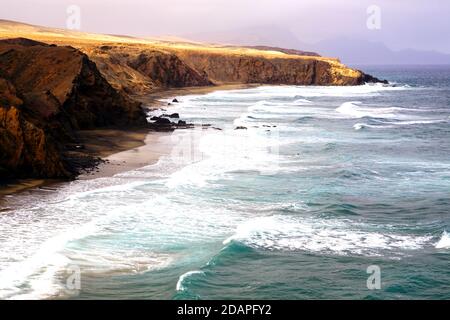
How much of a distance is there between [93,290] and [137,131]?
26.6 meters

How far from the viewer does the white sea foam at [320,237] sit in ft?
60.6

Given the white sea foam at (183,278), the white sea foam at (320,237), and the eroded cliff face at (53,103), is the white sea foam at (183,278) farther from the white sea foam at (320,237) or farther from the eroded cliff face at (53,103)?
the eroded cliff face at (53,103)

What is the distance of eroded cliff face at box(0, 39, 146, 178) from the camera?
25.4 metres

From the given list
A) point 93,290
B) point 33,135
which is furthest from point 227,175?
point 93,290

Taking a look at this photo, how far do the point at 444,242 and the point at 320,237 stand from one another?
343 centimetres

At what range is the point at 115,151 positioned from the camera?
33031mm

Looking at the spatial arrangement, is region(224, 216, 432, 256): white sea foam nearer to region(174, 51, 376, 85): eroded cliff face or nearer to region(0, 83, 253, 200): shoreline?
region(0, 83, 253, 200): shoreline

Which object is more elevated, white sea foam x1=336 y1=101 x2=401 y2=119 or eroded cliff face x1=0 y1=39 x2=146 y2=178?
eroded cliff face x1=0 y1=39 x2=146 y2=178

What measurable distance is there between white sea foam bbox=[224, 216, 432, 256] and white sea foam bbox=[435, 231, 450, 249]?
0.35 metres

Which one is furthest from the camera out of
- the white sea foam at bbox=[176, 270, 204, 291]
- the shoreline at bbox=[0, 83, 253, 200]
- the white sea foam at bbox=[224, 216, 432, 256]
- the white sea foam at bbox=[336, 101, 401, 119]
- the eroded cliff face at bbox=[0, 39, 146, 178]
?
the white sea foam at bbox=[336, 101, 401, 119]

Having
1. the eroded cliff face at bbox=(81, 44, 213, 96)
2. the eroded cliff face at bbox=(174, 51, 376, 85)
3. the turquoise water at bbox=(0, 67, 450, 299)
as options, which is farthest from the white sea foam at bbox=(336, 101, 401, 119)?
the eroded cliff face at bbox=(174, 51, 376, 85)

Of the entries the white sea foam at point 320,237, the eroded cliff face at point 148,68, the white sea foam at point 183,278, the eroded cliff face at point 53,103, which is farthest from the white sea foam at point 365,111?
the white sea foam at point 183,278

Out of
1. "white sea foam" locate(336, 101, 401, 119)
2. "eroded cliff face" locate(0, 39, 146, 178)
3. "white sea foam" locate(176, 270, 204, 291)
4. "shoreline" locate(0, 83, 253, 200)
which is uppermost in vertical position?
"eroded cliff face" locate(0, 39, 146, 178)

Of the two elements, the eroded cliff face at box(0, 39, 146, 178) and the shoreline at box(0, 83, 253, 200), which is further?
the eroded cliff face at box(0, 39, 146, 178)
